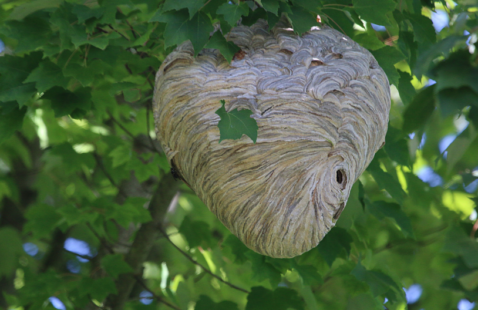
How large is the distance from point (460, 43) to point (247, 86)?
2.66ft

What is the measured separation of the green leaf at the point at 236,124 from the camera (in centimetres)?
162

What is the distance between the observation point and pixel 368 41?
2.59 metres

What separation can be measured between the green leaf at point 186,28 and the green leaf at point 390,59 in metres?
0.86

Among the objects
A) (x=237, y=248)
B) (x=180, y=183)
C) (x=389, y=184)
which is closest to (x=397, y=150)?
(x=389, y=184)

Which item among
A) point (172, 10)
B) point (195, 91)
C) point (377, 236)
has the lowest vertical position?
point (377, 236)

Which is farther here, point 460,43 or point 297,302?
point 297,302

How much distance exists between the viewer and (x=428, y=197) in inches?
135

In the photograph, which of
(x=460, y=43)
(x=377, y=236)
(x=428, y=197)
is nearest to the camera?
(x=460, y=43)

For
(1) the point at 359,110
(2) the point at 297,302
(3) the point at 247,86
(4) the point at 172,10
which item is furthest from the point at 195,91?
(2) the point at 297,302

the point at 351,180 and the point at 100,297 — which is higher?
the point at 351,180

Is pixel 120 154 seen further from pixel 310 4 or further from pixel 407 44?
pixel 407 44

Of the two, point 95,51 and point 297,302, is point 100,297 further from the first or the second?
point 95,51

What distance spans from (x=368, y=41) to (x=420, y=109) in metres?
1.31

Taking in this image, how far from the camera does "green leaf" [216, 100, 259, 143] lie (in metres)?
1.62
